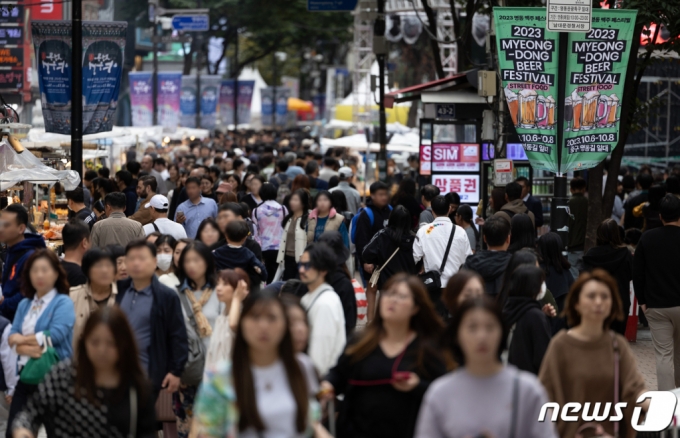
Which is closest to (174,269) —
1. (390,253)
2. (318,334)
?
(318,334)

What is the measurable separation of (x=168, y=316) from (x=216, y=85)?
3650cm

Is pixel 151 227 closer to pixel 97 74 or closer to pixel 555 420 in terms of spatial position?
pixel 97 74

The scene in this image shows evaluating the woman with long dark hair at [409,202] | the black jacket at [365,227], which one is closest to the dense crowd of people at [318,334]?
the black jacket at [365,227]

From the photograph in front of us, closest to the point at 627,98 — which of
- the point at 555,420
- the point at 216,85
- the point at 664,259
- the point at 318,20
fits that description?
the point at 664,259

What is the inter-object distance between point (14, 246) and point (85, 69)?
6811mm

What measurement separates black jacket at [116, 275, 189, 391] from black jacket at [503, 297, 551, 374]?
205cm

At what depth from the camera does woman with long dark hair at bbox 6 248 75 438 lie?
6.30 metres

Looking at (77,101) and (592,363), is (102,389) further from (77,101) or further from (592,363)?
(77,101)

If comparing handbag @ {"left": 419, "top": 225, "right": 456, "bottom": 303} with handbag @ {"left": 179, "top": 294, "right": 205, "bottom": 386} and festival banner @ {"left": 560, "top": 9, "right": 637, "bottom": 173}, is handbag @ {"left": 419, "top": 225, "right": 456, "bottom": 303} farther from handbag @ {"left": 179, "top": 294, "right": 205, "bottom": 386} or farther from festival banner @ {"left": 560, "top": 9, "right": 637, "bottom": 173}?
handbag @ {"left": 179, "top": 294, "right": 205, "bottom": 386}

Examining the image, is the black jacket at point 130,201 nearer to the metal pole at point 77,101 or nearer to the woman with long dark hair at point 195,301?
the metal pole at point 77,101

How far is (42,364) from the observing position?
6281 mm

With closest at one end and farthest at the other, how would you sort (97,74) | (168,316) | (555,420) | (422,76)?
(555,420) < (168,316) < (97,74) < (422,76)

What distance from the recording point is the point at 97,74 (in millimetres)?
14562

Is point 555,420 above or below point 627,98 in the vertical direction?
below
